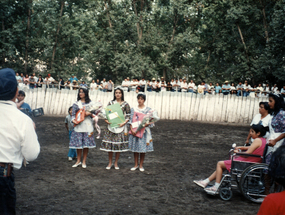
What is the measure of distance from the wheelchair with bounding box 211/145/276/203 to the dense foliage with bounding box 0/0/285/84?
25208mm

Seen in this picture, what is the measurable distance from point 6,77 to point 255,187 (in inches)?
168

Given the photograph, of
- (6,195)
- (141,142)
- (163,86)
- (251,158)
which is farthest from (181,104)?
(6,195)

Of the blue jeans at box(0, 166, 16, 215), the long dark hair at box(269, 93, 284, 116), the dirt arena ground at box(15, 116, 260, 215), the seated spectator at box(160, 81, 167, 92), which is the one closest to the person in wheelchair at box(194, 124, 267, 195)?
the dirt arena ground at box(15, 116, 260, 215)

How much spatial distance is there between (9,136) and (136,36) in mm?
31816

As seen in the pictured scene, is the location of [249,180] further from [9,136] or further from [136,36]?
[136,36]

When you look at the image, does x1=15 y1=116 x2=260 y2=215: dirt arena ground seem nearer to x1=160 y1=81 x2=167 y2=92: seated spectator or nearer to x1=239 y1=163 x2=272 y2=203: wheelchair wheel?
x1=239 y1=163 x2=272 y2=203: wheelchair wheel

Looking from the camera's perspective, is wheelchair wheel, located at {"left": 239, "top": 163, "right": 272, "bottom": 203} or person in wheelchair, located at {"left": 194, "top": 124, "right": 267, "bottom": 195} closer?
wheelchair wheel, located at {"left": 239, "top": 163, "right": 272, "bottom": 203}

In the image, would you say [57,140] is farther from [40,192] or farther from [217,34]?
[217,34]

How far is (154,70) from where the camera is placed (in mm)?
32719

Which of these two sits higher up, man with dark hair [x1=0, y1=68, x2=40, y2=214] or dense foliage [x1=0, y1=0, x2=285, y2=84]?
dense foliage [x1=0, y1=0, x2=285, y2=84]

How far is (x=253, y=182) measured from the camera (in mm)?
5336

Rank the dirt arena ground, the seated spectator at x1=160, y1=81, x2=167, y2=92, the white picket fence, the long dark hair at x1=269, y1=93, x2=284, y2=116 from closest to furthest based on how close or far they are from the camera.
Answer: the dirt arena ground
the long dark hair at x1=269, y1=93, x2=284, y2=116
the white picket fence
the seated spectator at x1=160, y1=81, x2=167, y2=92

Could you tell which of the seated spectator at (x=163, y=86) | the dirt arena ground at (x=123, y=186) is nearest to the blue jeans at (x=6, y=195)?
the dirt arena ground at (x=123, y=186)

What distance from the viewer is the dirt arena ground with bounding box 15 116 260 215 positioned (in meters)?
4.85
